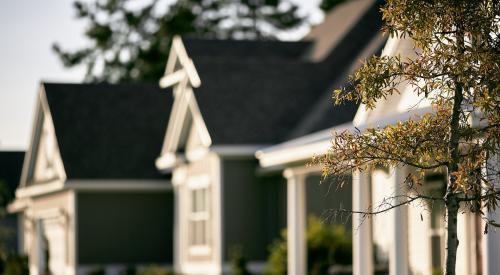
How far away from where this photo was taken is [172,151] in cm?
3195

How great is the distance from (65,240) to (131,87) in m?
5.90

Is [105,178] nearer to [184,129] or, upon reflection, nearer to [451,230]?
[184,129]

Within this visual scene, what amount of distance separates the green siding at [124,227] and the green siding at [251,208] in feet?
21.9

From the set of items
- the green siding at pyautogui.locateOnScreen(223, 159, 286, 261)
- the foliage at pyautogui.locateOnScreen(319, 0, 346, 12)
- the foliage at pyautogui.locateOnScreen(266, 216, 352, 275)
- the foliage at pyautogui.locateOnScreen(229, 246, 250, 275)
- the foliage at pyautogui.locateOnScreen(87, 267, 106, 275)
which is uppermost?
the foliage at pyautogui.locateOnScreen(319, 0, 346, 12)

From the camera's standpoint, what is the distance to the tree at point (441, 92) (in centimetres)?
1181

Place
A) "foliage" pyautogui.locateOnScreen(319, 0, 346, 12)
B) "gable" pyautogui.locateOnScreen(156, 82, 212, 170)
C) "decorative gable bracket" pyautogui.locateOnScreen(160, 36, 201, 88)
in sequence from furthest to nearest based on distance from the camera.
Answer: "foliage" pyautogui.locateOnScreen(319, 0, 346, 12), "decorative gable bracket" pyautogui.locateOnScreen(160, 36, 201, 88), "gable" pyautogui.locateOnScreen(156, 82, 212, 170)

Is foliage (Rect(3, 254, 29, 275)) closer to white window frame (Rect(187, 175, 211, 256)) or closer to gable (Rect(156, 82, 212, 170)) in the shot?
gable (Rect(156, 82, 212, 170))

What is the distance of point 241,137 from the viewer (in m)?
28.8

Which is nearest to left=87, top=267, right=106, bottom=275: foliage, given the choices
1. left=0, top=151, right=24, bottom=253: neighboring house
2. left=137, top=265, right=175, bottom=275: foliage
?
left=137, top=265, right=175, bottom=275: foliage

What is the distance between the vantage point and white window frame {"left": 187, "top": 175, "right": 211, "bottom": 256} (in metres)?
30.0

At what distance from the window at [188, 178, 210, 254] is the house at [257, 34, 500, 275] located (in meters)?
5.34

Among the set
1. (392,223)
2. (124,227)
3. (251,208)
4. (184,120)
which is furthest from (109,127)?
(392,223)

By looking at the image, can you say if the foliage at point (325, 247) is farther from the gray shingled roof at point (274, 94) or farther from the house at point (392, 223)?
the gray shingled roof at point (274, 94)

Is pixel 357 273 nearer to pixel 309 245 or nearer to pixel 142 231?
pixel 309 245
